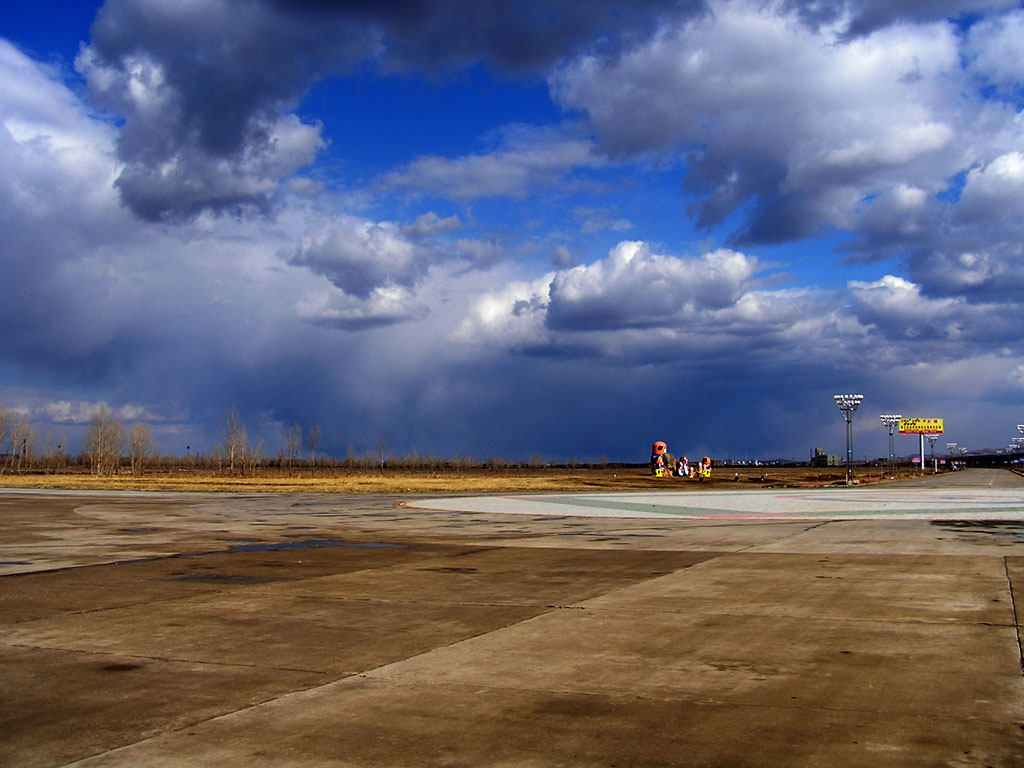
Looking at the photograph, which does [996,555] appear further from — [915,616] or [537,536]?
[537,536]

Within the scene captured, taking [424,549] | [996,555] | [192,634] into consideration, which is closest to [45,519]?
[424,549]

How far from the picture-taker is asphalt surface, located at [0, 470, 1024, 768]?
621 cm

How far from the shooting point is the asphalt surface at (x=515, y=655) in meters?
6.21

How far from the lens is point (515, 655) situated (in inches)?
355

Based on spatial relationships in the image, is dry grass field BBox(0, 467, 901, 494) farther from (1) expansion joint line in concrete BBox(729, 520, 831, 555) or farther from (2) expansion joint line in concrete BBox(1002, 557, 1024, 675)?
(2) expansion joint line in concrete BBox(1002, 557, 1024, 675)

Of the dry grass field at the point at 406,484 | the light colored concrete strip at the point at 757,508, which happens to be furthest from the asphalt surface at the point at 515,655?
the dry grass field at the point at 406,484

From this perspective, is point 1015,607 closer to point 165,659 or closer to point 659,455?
point 165,659

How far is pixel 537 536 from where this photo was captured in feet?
75.4

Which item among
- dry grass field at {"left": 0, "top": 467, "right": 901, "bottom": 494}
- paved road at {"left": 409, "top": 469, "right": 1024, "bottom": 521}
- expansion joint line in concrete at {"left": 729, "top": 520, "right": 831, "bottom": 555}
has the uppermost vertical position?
expansion joint line in concrete at {"left": 729, "top": 520, "right": 831, "bottom": 555}

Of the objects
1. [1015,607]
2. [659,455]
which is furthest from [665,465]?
[1015,607]

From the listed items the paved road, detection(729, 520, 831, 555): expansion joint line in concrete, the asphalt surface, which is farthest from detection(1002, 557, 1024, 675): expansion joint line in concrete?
the paved road

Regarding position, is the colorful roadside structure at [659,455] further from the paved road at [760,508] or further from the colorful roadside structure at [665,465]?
the paved road at [760,508]

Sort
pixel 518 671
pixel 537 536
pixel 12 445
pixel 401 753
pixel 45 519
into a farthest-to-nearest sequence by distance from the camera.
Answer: pixel 12 445 < pixel 45 519 < pixel 537 536 < pixel 518 671 < pixel 401 753

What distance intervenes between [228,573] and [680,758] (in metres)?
11.8
